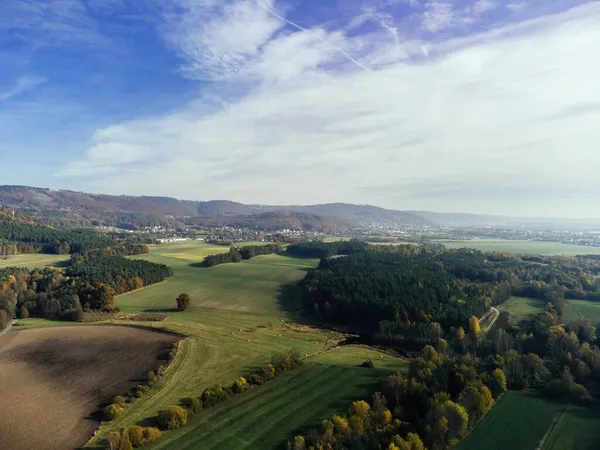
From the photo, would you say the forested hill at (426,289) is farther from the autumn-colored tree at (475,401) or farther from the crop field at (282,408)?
the autumn-colored tree at (475,401)

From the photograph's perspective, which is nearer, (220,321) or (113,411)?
(113,411)

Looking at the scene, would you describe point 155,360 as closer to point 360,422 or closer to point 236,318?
point 236,318

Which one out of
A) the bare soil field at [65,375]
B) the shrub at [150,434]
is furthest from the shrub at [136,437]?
the bare soil field at [65,375]

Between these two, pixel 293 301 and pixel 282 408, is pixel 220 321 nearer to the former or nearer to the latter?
pixel 293 301

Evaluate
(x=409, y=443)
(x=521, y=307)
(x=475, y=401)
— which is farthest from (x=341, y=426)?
(x=521, y=307)

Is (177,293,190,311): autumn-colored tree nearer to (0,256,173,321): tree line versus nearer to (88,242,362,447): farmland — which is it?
(88,242,362,447): farmland

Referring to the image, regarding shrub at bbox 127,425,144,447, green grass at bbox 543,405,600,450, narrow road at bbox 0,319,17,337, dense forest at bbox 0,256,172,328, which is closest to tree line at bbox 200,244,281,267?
dense forest at bbox 0,256,172,328
